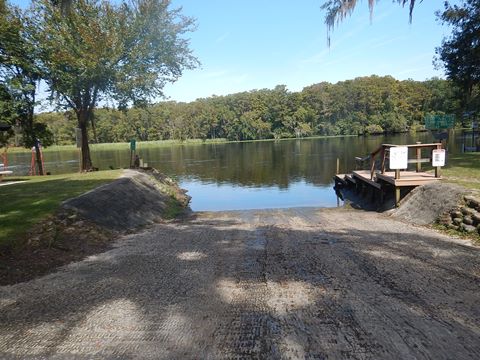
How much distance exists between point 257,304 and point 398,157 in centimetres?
A: 917

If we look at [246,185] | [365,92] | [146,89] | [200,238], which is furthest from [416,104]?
[200,238]

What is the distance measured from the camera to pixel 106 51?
20562 mm

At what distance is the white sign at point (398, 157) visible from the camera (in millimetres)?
12069

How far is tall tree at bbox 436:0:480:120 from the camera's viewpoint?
20.8 meters

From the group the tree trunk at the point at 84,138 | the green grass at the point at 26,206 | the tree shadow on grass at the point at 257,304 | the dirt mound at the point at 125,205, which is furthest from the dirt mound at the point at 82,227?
the tree trunk at the point at 84,138

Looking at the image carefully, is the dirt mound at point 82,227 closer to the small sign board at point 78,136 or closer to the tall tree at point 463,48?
the small sign board at point 78,136

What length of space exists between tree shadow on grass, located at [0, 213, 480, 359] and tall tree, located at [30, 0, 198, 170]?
1609cm

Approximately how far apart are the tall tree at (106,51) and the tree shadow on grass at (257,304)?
1609 centimetres

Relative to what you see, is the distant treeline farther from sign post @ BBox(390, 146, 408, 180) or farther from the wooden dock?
sign post @ BBox(390, 146, 408, 180)

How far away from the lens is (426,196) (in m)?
10.8

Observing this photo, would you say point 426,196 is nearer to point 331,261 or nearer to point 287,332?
point 331,261

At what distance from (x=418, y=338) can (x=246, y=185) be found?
84.9 ft

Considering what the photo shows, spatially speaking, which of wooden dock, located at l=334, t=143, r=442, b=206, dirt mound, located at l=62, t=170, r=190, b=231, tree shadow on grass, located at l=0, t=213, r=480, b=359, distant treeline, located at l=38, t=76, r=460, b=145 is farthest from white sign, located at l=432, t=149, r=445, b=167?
distant treeline, located at l=38, t=76, r=460, b=145

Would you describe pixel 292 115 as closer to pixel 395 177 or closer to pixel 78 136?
pixel 78 136
